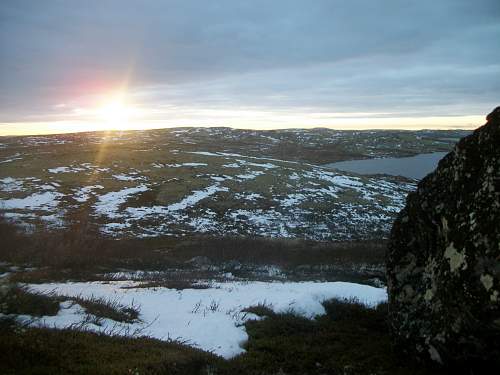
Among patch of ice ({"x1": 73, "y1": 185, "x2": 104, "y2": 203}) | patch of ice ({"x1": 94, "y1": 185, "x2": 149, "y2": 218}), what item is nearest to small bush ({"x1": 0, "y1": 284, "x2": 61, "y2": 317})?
patch of ice ({"x1": 94, "y1": 185, "x2": 149, "y2": 218})

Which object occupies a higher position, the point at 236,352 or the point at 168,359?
the point at 168,359

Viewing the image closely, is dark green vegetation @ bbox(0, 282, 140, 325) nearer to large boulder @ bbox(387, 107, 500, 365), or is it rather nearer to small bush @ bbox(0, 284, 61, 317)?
small bush @ bbox(0, 284, 61, 317)

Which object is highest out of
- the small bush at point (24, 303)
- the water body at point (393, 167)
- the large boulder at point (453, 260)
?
the large boulder at point (453, 260)

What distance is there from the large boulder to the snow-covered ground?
142 inches

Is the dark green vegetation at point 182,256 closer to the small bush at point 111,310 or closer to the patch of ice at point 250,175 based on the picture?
the small bush at point 111,310

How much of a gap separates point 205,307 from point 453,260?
7316 millimetres

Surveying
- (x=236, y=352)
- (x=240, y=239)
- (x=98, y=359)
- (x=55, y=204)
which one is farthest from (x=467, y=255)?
(x=55, y=204)

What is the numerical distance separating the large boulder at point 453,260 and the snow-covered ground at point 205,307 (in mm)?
3605

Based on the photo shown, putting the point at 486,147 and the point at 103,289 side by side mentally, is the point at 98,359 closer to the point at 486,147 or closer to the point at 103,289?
the point at 486,147

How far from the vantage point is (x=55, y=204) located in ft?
129

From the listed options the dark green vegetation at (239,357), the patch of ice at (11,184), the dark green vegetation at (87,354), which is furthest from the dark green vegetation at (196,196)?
the dark green vegetation at (87,354)

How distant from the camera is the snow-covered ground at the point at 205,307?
925cm

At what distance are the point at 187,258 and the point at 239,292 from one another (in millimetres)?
12039

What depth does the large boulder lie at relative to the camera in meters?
6.14
